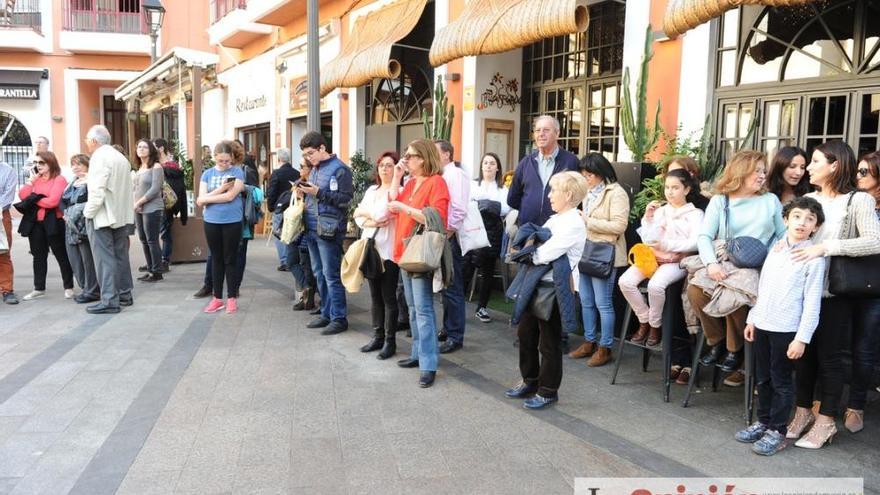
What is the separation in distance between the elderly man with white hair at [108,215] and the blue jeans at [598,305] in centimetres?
478

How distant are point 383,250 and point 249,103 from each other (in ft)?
45.1

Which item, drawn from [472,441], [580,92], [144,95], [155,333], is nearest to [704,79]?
[580,92]

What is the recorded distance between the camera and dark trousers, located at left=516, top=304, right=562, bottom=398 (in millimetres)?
4133

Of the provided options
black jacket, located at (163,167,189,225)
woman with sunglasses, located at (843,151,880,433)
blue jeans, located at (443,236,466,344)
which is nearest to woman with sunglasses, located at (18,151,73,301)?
black jacket, located at (163,167,189,225)

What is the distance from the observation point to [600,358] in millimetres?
5262

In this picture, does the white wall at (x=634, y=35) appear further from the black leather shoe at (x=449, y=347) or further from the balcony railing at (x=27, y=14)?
the balcony railing at (x=27, y=14)

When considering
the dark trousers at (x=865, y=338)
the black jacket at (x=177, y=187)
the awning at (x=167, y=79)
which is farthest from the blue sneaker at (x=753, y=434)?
the awning at (x=167, y=79)

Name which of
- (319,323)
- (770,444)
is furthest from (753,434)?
(319,323)

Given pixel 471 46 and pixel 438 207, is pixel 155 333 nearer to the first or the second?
pixel 438 207

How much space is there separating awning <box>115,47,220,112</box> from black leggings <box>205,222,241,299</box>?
389 cm

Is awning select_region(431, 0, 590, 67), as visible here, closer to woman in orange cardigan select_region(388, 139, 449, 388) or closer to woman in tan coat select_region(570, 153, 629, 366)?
woman in tan coat select_region(570, 153, 629, 366)

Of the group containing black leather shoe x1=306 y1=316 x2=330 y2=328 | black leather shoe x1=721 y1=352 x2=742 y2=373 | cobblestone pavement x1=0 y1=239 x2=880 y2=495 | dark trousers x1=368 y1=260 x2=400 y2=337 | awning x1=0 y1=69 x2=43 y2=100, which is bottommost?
cobblestone pavement x1=0 y1=239 x2=880 y2=495

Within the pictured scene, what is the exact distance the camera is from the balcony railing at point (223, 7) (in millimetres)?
16844

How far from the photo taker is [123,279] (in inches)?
283
